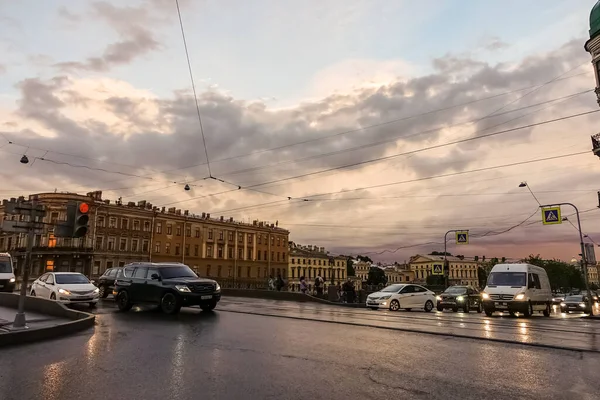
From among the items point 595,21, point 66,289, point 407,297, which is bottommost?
point 407,297

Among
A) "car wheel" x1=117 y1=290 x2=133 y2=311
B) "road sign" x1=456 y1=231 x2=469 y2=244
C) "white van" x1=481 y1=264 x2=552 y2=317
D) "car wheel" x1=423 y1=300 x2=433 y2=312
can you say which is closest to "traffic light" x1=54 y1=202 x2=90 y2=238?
"car wheel" x1=117 y1=290 x2=133 y2=311

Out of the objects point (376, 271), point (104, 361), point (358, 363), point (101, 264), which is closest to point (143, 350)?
point (104, 361)

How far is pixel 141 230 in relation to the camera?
262 ft

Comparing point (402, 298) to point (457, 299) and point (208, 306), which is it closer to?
point (457, 299)

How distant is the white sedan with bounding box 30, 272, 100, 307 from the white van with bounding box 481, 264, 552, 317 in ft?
56.8

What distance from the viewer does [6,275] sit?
Result: 23953 millimetres

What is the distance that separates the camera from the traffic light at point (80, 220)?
434 inches

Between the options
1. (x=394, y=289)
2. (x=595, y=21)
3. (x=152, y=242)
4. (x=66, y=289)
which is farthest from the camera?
(x=152, y=242)

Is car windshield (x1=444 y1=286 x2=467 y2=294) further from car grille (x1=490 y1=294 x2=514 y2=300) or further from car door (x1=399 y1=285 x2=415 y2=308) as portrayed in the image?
car grille (x1=490 y1=294 x2=514 y2=300)

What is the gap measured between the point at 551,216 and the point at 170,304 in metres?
25.5

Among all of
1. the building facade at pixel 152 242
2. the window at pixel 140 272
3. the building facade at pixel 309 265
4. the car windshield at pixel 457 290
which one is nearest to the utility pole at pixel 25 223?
the window at pixel 140 272

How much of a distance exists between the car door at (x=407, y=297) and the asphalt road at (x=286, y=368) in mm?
13355

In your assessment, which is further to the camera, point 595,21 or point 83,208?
point 595,21

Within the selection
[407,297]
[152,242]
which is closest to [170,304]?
[407,297]
